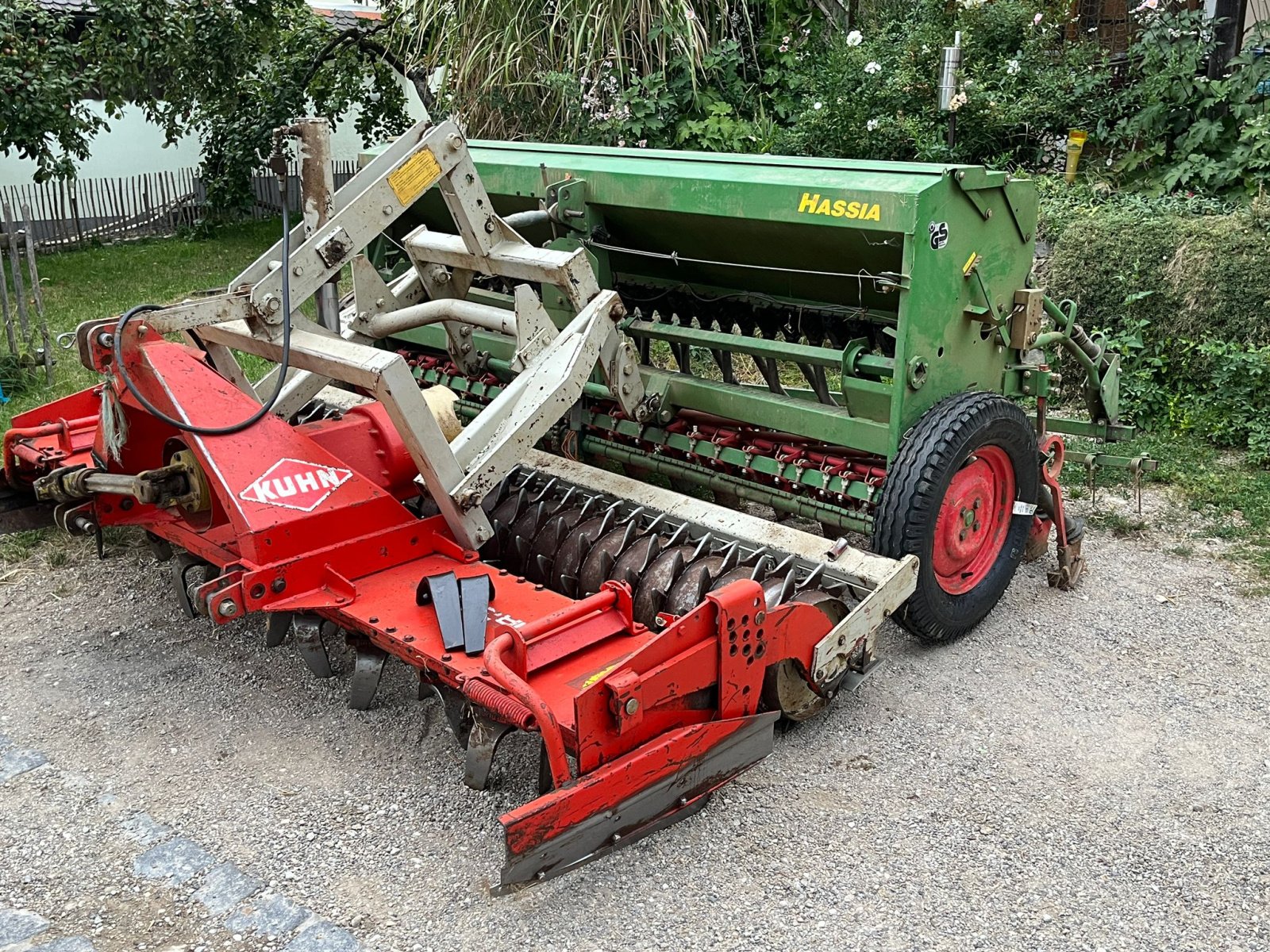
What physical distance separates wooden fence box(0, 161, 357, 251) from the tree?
769mm

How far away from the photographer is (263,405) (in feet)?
12.7

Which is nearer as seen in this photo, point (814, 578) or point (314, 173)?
point (814, 578)

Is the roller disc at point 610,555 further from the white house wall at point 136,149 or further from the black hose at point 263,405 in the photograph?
the white house wall at point 136,149

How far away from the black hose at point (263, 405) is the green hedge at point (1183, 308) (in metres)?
4.47

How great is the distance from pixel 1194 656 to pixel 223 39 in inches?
409

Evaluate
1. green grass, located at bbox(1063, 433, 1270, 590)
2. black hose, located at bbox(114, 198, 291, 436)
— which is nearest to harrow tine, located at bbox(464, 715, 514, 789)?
black hose, located at bbox(114, 198, 291, 436)

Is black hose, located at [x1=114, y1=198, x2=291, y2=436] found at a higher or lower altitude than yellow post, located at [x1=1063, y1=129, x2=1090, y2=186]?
lower

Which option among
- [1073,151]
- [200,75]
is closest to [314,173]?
[1073,151]

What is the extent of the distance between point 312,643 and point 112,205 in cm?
1250

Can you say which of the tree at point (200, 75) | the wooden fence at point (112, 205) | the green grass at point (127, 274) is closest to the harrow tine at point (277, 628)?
the green grass at point (127, 274)

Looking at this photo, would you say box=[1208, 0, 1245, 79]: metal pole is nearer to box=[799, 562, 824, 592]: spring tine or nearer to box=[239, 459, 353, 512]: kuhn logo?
box=[799, 562, 824, 592]: spring tine

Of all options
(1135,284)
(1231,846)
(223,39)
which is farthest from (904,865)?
(223,39)

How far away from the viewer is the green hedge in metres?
6.28

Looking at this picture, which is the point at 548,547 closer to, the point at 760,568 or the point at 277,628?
the point at 760,568
